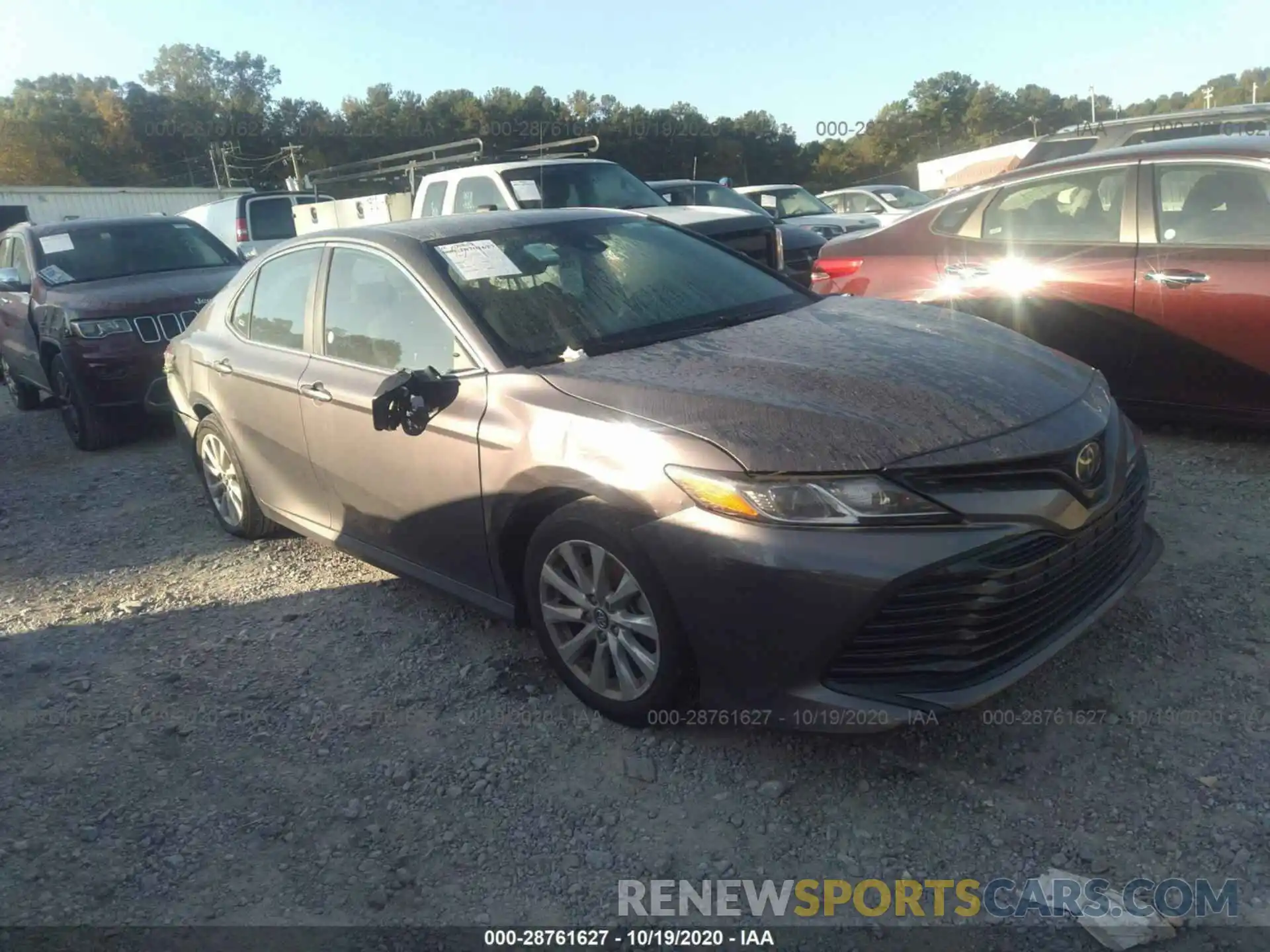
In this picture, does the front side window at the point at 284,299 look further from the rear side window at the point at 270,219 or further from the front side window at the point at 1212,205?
the rear side window at the point at 270,219

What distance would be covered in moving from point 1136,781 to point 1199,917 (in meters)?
0.50

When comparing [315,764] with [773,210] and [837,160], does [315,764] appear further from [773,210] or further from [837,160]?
[837,160]

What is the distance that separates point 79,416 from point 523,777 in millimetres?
6062

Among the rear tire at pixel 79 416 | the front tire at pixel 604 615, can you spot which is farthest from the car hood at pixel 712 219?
the front tire at pixel 604 615

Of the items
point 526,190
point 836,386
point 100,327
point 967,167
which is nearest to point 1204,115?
point 526,190

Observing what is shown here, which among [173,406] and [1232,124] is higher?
[1232,124]

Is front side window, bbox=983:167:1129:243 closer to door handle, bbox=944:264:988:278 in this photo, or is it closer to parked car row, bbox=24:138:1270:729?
parked car row, bbox=24:138:1270:729

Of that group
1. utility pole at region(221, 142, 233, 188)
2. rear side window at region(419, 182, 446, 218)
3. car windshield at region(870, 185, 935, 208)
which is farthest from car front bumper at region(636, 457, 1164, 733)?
utility pole at region(221, 142, 233, 188)

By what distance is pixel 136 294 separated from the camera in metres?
7.59

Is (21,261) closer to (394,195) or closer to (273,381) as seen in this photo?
(394,195)

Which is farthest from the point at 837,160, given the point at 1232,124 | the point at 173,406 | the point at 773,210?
the point at 173,406

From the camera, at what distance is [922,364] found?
318 cm

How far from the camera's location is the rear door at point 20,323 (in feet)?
27.4

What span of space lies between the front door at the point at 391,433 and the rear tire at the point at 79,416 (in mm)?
4201
